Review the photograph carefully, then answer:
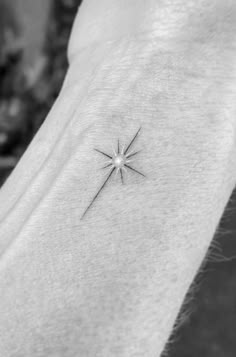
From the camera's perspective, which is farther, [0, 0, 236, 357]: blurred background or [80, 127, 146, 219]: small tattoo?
[0, 0, 236, 357]: blurred background

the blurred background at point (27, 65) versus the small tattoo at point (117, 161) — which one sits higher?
the blurred background at point (27, 65)

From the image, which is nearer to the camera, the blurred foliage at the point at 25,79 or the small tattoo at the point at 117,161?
the small tattoo at the point at 117,161

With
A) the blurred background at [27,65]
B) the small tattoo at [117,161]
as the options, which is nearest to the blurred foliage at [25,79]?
the blurred background at [27,65]

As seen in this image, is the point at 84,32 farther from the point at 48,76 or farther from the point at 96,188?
the point at 48,76

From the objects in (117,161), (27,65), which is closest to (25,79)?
(27,65)

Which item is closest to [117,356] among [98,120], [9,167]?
[98,120]

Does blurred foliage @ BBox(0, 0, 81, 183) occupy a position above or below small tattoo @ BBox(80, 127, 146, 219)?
above

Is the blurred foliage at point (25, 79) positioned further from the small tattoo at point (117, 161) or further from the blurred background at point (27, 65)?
the small tattoo at point (117, 161)

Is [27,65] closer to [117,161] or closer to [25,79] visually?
[25,79]

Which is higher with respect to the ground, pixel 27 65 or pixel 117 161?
pixel 27 65

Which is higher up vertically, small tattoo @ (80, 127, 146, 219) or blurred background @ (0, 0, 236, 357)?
blurred background @ (0, 0, 236, 357)

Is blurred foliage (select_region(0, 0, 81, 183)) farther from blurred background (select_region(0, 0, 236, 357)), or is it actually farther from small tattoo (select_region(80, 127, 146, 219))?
small tattoo (select_region(80, 127, 146, 219))

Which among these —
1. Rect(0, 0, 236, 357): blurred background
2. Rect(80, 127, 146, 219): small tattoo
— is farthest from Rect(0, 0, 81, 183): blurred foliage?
Rect(80, 127, 146, 219): small tattoo
